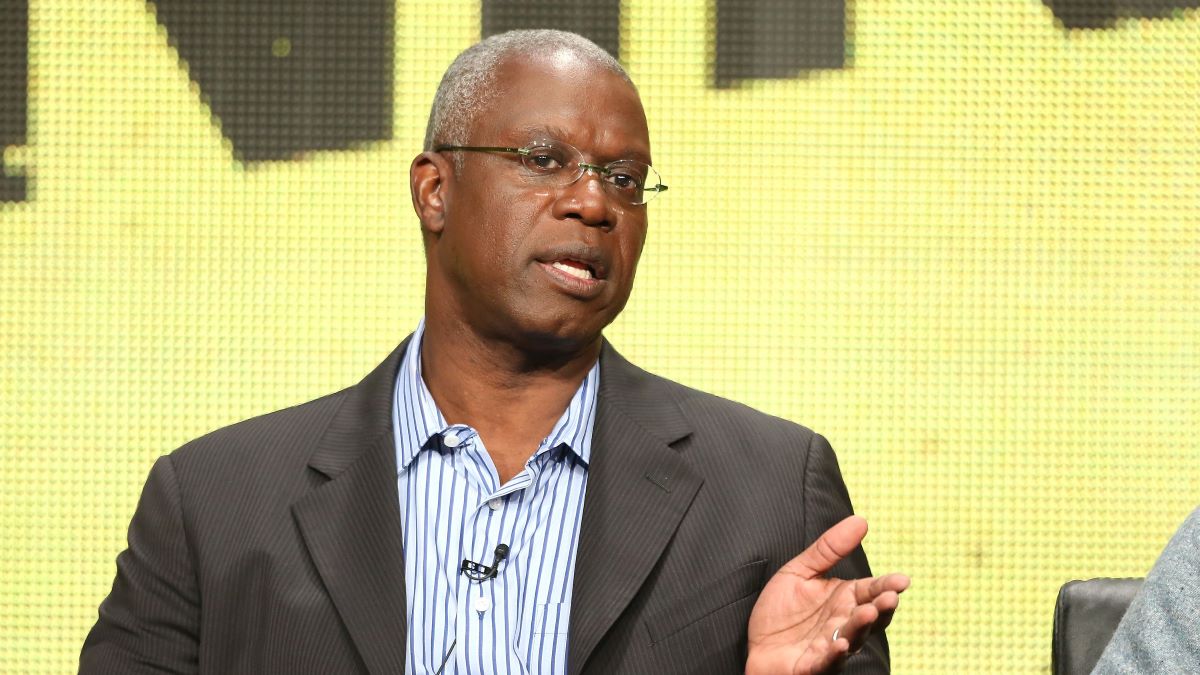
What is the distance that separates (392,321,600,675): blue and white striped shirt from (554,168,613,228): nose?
0.23 m

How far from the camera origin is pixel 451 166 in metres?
1.82

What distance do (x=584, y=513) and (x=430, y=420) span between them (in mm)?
249

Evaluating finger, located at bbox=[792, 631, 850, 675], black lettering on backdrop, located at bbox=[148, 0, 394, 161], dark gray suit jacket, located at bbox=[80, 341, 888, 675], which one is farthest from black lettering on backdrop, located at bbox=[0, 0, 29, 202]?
finger, located at bbox=[792, 631, 850, 675]

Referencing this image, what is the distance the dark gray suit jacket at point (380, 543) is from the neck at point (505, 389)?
0.06 m

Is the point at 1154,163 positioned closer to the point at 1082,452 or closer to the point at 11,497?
the point at 1082,452

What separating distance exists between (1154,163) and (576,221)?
1.38 m

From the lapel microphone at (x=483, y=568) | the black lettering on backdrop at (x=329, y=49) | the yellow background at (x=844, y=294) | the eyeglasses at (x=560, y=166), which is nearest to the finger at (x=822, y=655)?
the lapel microphone at (x=483, y=568)


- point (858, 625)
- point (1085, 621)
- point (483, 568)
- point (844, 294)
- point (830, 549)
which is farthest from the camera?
point (844, 294)

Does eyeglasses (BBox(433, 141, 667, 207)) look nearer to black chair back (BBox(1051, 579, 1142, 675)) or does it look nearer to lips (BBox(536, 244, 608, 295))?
lips (BBox(536, 244, 608, 295))

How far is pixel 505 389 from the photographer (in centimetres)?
180

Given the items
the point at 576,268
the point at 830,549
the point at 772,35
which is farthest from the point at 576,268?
the point at 772,35

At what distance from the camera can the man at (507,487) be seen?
162 centimetres

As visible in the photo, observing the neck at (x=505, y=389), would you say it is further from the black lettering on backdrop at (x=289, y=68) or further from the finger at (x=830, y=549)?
the black lettering on backdrop at (x=289, y=68)

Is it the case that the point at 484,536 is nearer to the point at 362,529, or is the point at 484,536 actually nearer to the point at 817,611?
the point at 362,529
